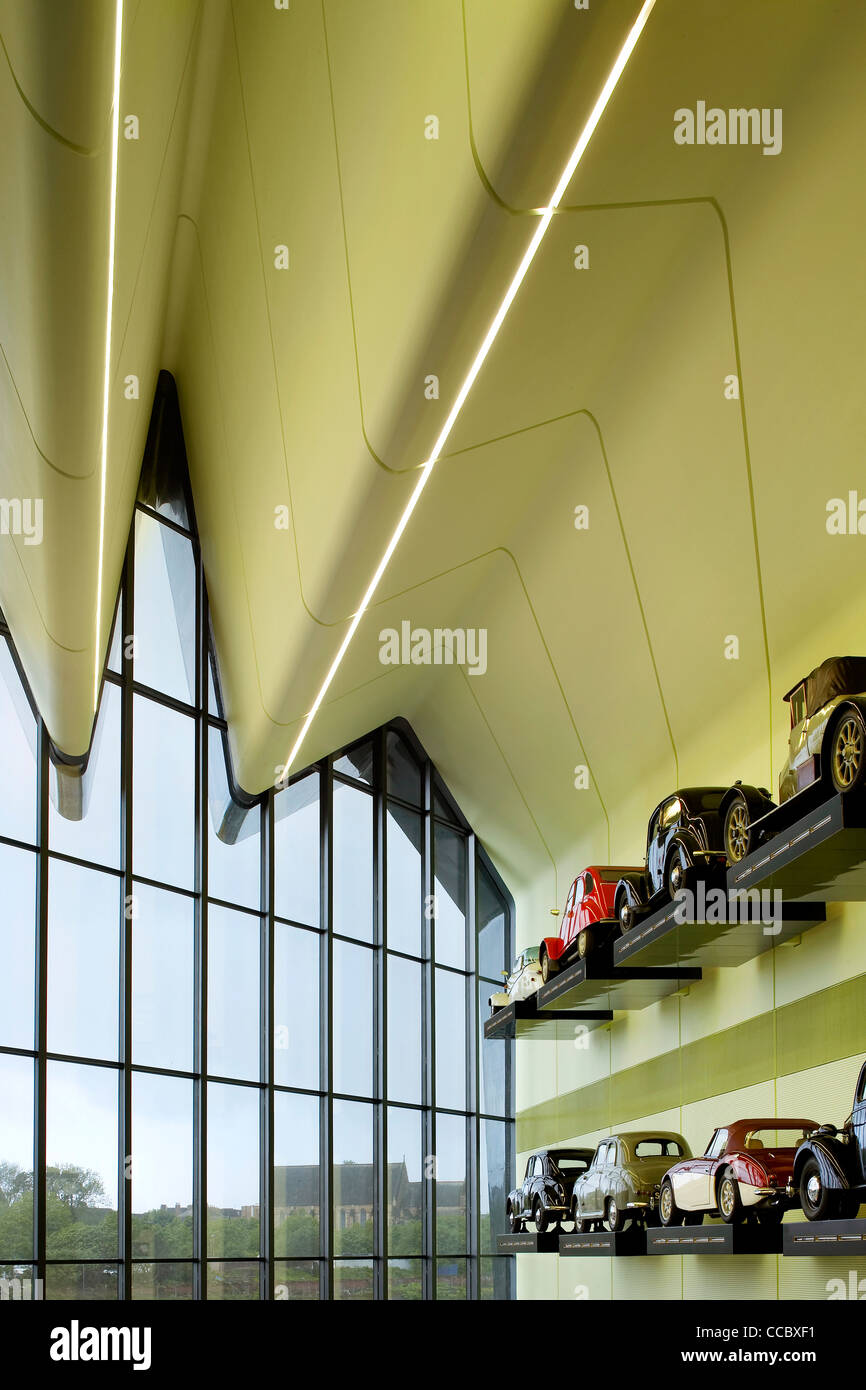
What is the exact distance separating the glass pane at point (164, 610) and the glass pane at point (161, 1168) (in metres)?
4.88

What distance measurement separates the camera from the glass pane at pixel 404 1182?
1731 cm

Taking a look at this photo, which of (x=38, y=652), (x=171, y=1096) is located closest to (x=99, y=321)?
(x=38, y=652)

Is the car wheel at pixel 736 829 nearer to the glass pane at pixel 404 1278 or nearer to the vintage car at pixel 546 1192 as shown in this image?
the vintage car at pixel 546 1192

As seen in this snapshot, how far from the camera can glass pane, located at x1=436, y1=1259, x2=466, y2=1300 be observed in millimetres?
17375

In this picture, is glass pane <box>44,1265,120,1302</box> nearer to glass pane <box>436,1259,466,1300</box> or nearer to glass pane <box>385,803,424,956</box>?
glass pane <box>436,1259,466,1300</box>

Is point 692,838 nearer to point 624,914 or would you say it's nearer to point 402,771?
point 624,914

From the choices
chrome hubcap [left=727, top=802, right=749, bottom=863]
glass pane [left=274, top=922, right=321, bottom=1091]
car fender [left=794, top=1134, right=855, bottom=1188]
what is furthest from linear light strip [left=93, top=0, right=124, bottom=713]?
car fender [left=794, top=1134, right=855, bottom=1188]

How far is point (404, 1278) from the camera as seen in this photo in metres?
17.1

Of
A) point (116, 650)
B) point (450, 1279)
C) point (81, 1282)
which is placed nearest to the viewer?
point (81, 1282)

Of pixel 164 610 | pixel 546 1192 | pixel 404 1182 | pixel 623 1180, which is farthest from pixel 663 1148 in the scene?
pixel 164 610

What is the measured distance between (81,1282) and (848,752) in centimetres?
1053
